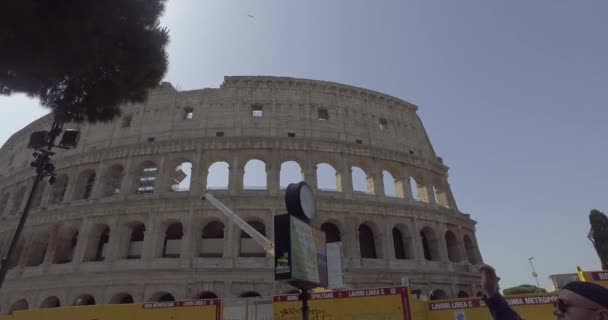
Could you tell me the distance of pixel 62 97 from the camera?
948 cm

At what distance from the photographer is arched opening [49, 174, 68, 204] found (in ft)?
91.1

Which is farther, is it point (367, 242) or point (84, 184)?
point (84, 184)

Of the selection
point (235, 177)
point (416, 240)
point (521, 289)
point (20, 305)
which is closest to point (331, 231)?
point (416, 240)

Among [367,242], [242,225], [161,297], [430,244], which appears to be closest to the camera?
[242,225]

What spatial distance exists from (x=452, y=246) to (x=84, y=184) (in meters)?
29.7

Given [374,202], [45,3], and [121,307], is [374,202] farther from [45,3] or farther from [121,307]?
[45,3]

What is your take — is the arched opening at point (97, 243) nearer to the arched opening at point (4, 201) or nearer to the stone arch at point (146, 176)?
the stone arch at point (146, 176)

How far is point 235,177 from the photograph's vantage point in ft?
80.9

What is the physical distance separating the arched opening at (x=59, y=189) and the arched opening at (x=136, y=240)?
7.87 metres

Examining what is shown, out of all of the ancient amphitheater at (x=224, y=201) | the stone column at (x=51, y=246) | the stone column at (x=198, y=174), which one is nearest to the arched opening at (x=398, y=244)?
the ancient amphitheater at (x=224, y=201)

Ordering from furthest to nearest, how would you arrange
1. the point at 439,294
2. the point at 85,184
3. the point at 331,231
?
1. the point at 85,184
2. the point at 331,231
3. the point at 439,294

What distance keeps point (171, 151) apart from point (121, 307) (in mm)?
15726

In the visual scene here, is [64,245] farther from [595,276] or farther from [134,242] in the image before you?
[595,276]

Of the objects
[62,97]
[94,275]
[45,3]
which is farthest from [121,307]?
[94,275]
